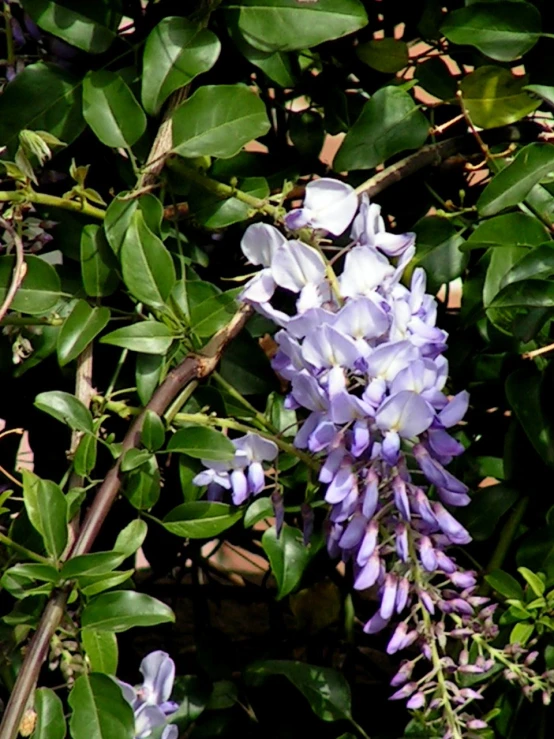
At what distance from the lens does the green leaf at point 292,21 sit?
0.93 m

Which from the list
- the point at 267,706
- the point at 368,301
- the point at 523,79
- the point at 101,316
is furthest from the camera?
the point at 267,706

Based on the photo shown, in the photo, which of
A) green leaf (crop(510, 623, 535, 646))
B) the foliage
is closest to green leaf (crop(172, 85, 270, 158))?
the foliage

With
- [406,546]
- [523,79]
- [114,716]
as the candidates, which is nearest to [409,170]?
[523,79]

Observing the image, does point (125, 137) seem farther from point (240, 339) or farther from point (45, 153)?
point (240, 339)

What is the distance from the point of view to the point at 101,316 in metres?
Answer: 0.93

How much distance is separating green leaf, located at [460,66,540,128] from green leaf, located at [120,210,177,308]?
0.99ft

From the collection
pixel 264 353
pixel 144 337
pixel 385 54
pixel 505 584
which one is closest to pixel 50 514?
pixel 144 337

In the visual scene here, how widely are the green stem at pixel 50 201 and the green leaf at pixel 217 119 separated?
8 cm

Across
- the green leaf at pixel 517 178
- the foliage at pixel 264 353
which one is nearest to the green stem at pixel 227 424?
the foliage at pixel 264 353

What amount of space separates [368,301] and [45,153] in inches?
10.0

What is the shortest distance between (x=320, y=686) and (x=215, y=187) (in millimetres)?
416

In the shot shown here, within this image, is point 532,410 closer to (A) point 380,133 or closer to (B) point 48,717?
(A) point 380,133

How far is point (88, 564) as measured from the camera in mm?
808

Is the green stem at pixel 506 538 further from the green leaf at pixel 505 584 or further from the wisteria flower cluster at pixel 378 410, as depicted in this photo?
the wisteria flower cluster at pixel 378 410
